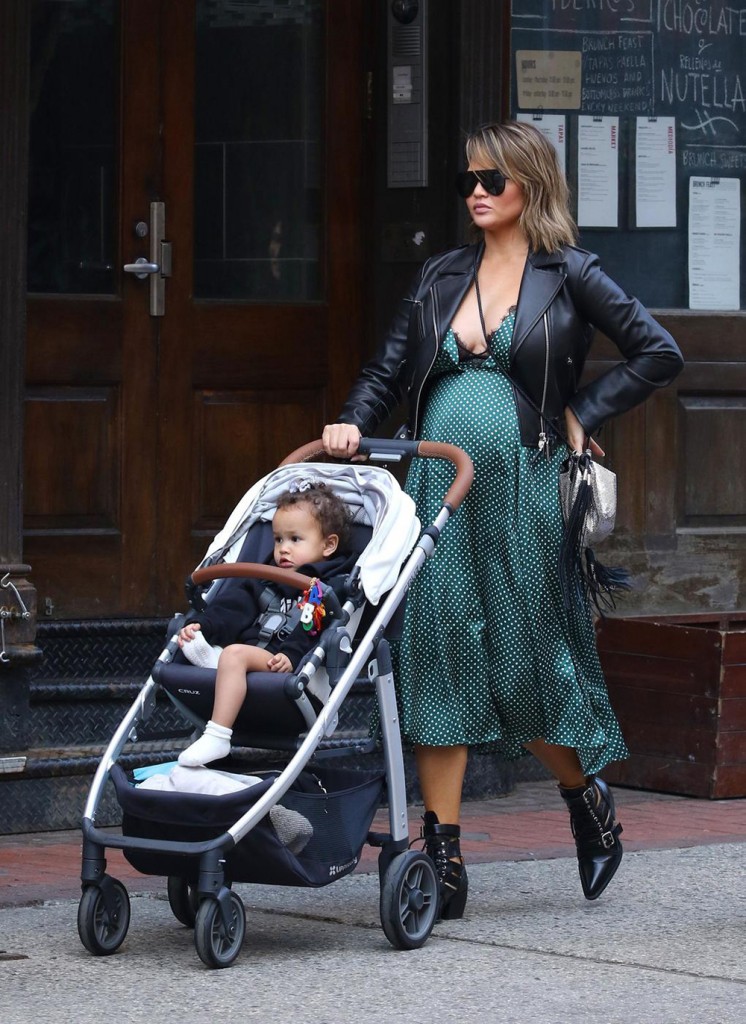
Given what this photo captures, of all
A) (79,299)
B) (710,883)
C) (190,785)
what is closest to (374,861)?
(710,883)

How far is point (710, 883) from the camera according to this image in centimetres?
562

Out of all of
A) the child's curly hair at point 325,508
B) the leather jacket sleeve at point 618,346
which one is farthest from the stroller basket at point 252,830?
the leather jacket sleeve at point 618,346

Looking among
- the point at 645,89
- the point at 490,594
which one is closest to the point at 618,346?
the point at 490,594

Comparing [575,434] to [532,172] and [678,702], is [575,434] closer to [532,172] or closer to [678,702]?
[532,172]

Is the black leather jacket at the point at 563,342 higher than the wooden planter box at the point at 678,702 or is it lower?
higher

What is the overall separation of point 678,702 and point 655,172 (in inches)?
83.0

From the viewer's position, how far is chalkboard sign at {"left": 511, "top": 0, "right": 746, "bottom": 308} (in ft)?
24.4

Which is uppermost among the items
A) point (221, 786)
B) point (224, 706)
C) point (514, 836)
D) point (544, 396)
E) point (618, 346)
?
point (618, 346)

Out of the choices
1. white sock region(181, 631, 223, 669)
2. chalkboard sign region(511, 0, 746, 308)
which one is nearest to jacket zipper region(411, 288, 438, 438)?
white sock region(181, 631, 223, 669)

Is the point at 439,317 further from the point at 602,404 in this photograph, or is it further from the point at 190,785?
the point at 190,785

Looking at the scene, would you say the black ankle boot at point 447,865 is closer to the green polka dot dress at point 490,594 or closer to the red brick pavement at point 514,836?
the green polka dot dress at point 490,594

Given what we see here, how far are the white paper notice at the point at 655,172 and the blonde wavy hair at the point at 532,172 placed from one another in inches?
94.3

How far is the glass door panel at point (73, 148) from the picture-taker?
708 cm

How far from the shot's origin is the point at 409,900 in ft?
15.6
